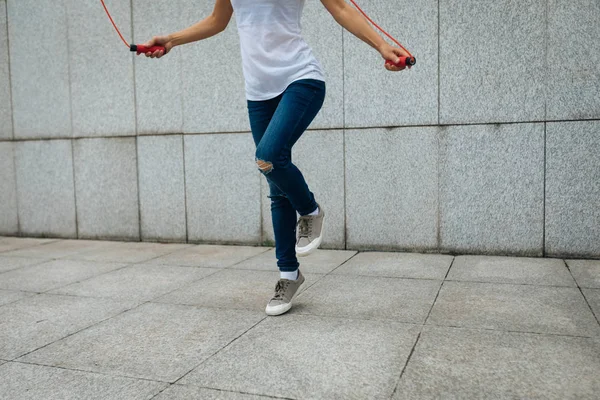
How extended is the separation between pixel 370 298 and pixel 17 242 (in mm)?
4844

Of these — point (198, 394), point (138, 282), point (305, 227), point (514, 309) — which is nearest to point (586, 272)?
point (514, 309)

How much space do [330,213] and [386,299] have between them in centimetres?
201

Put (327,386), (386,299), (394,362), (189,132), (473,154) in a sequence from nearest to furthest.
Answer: (327,386) < (394,362) < (386,299) < (473,154) < (189,132)

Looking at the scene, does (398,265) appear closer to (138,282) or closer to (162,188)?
(138,282)

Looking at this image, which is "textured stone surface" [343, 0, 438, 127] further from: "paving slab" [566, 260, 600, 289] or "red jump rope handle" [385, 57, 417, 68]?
"red jump rope handle" [385, 57, 417, 68]

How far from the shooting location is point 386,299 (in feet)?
12.3

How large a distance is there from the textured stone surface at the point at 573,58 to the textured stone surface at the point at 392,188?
1081 millimetres

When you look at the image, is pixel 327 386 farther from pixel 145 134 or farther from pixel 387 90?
pixel 145 134

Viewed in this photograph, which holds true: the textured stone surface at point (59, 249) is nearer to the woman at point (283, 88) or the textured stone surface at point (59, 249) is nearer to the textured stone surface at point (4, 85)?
the textured stone surface at point (4, 85)

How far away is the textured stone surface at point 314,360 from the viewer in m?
2.38

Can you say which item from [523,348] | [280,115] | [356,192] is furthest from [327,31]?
[523,348]

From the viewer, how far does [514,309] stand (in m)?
3.46

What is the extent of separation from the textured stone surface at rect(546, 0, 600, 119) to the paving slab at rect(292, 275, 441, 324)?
2017 millimetres

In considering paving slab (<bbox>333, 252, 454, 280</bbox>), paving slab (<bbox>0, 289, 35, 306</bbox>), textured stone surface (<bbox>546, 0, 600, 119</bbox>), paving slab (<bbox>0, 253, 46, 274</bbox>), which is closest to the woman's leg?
paving slab (<bbox>333, 252, 454, 280</bbox>)
